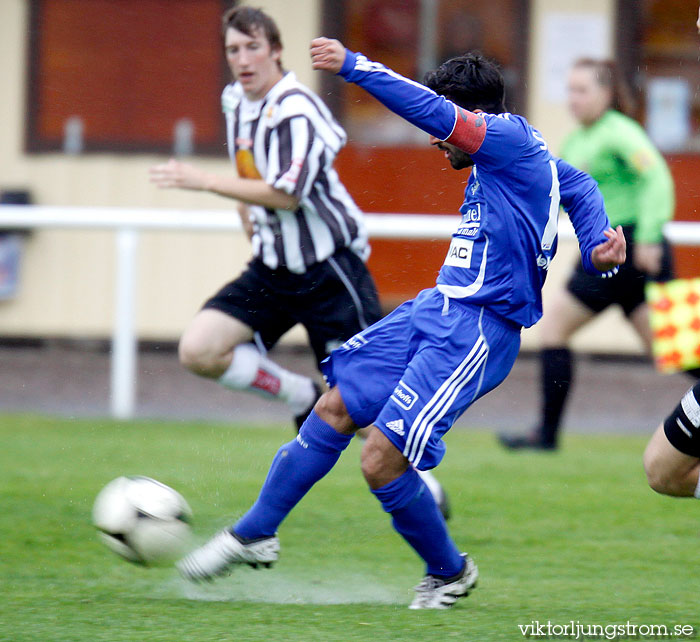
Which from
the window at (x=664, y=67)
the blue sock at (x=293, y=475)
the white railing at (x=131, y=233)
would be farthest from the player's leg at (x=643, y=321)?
the window at (x=664, y=67)

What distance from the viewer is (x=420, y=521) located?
3.94 m

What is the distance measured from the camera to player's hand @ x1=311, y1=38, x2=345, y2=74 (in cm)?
352

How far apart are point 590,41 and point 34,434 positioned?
541 cm

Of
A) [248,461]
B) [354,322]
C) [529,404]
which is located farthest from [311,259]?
[529,404]

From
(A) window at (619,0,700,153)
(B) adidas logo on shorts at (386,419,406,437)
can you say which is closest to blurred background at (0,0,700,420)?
(A) window at (619,0,700,153)

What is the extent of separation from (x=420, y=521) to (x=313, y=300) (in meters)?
1.44

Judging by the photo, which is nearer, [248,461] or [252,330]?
[252,330]

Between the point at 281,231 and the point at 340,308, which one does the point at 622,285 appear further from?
the point at 281,231

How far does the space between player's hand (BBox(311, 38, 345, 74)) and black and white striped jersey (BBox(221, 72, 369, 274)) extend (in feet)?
4.61

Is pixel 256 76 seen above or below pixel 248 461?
above

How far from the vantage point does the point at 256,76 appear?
16.6ft

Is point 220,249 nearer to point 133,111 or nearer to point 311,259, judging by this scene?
point 133,111

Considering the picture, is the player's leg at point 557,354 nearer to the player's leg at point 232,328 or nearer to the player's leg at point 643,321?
the player's leg at point 643,321

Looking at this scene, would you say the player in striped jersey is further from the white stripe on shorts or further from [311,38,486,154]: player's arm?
[311,38,486,154]: player's arm
